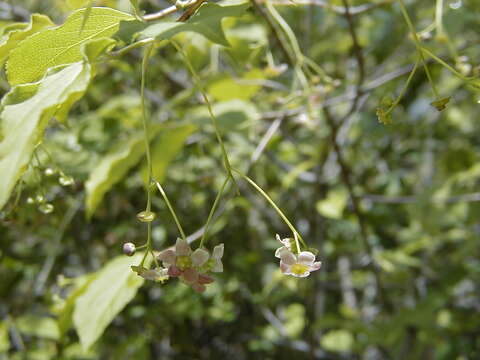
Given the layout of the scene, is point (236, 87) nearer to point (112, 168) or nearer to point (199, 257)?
point (112, 168)

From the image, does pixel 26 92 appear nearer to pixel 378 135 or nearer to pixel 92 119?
pixel 92 119

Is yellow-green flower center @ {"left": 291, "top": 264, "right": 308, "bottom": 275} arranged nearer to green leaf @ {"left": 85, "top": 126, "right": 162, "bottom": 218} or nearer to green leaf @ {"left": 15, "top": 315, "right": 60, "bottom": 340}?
green leaf @ {"left": 85, "top": 126, "right": 162, "bottom": 218}

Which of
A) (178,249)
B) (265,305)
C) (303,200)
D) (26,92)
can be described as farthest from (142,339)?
(26,92)

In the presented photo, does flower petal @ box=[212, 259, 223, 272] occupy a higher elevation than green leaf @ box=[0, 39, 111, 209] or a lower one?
lower

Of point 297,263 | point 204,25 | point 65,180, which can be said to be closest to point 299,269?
point 297,263

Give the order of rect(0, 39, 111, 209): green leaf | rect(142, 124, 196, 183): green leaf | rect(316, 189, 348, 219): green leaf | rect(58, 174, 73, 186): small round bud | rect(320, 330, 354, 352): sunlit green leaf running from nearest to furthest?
rect(0, 39, 111, 209): green leaf, rect(58, 174, 73, 186): small round bud, rect(142, 124, 196, 183): green leaf, rect(316, 189, 348, 219): green leaf, rect(320, 330, 354, 352): sunlit green leaf

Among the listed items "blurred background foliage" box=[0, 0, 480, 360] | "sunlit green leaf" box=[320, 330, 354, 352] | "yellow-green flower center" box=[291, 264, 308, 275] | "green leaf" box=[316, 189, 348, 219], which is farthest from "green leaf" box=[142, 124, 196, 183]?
"sunlit green leaf" box=[320, 330, 354, 352]

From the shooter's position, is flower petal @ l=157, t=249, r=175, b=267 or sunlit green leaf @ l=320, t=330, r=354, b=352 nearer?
flower petal @ l=157, t=249, r=175, b=267

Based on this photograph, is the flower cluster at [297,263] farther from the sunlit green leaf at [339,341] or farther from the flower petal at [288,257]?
the sunlit green leaf at [339,341]
